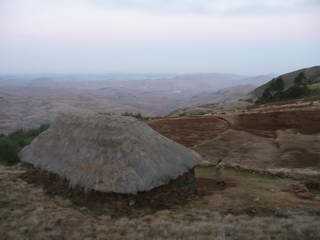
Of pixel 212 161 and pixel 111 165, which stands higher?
pixel 111 165

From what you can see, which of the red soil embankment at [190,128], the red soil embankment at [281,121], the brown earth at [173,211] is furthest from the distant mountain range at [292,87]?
the brown earth at [173,211]

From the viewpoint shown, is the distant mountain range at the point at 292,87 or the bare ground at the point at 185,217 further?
the distant mountain range at the point at 292,87

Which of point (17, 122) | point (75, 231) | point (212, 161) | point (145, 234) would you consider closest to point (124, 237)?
point (145, 234)

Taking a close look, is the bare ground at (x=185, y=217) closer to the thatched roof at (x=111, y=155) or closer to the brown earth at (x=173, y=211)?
the brown earth at (x=173, y=211)

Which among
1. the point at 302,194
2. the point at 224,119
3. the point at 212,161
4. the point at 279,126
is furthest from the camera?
the point at 224,119

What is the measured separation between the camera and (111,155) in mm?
23016

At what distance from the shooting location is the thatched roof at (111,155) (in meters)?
21.9

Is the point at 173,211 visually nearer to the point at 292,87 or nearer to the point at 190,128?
the point at 190,128

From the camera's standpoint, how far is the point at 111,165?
22359mm

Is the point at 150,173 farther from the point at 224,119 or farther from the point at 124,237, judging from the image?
the point at 224,119

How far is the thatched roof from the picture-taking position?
71.8ft

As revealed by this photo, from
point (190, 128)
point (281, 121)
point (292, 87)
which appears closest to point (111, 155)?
point (190, 128)

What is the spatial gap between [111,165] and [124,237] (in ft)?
16.0

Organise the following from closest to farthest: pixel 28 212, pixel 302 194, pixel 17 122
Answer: pixel 28 212, pixel 302 194, pixel 17 122
